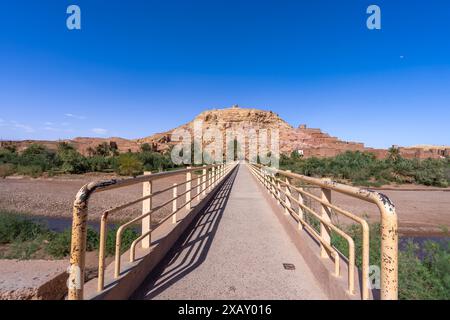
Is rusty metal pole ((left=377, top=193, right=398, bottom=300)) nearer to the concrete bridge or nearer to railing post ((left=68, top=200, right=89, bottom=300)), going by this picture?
the concrete bridge

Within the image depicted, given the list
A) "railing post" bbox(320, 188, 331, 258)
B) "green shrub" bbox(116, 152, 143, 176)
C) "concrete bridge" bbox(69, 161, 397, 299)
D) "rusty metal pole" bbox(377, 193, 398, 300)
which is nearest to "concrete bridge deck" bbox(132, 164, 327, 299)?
"concrete bridge" bbox(69, 161, 397, 299)

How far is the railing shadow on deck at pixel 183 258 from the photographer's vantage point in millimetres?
2764

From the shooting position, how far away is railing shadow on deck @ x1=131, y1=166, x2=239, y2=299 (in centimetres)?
276

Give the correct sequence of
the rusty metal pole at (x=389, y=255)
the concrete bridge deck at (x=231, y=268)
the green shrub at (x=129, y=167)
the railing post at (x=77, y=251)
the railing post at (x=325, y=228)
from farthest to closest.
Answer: the green shrub at (x=129, y=167) → the railing post at (x=325, y=228) → the concrete bridge deck at (x=231, y=268) → the railing post at (x=77, y=251) → the rusty metal pole at (x=389, y=255)

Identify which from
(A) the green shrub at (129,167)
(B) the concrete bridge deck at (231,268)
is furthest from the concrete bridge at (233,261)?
(A) the green shrub at (129,167)

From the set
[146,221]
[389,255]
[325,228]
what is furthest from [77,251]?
[325,228]

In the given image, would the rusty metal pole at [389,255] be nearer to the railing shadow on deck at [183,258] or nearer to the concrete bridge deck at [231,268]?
the concrete bridge deck at [231,268]

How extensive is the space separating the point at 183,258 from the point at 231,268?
72 centimetres

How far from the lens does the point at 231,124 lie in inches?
5984

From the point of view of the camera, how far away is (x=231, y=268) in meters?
3.34

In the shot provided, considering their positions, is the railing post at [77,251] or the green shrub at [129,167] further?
the green shrub at [129,167]

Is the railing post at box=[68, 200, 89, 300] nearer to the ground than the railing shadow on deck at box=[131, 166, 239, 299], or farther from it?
farther from it

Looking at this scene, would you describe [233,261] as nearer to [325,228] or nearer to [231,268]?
[231,268]

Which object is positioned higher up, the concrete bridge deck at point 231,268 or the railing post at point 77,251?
the railing post at point 77,251
